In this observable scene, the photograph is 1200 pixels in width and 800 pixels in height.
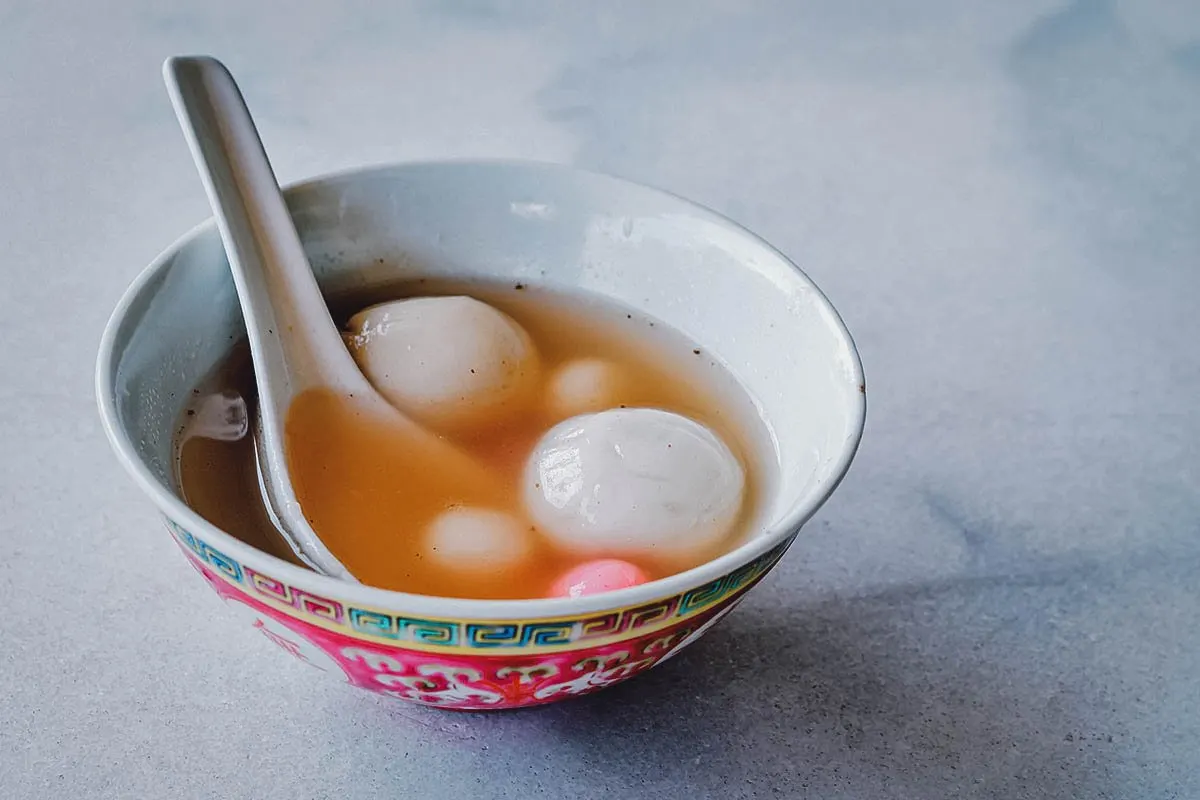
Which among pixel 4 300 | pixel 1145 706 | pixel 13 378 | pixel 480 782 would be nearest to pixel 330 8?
pixel 4 300

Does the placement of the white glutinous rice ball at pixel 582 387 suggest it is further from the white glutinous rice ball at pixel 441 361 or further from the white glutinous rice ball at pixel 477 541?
the white glutinous rice ball at pixel 477 541

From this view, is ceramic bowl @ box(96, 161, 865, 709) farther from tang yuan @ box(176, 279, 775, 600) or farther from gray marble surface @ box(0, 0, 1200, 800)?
gray marble surface @ box(0, 0, 1200, 800)

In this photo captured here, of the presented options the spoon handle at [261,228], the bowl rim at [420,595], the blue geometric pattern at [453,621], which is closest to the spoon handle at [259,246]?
the spoon handle at [261,228]

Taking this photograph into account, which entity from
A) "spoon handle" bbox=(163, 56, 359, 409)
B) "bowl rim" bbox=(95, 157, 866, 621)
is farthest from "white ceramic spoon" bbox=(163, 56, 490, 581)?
"bowl rim" bbox=(95, 157, 866, 621)

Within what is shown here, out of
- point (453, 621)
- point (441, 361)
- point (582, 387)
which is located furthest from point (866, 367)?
point (453, 621)

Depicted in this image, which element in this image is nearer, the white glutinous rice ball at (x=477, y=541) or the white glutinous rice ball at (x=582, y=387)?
the white glutinous rice ball at (x=477, y=541)

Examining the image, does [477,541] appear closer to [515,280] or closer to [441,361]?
[441,361]
